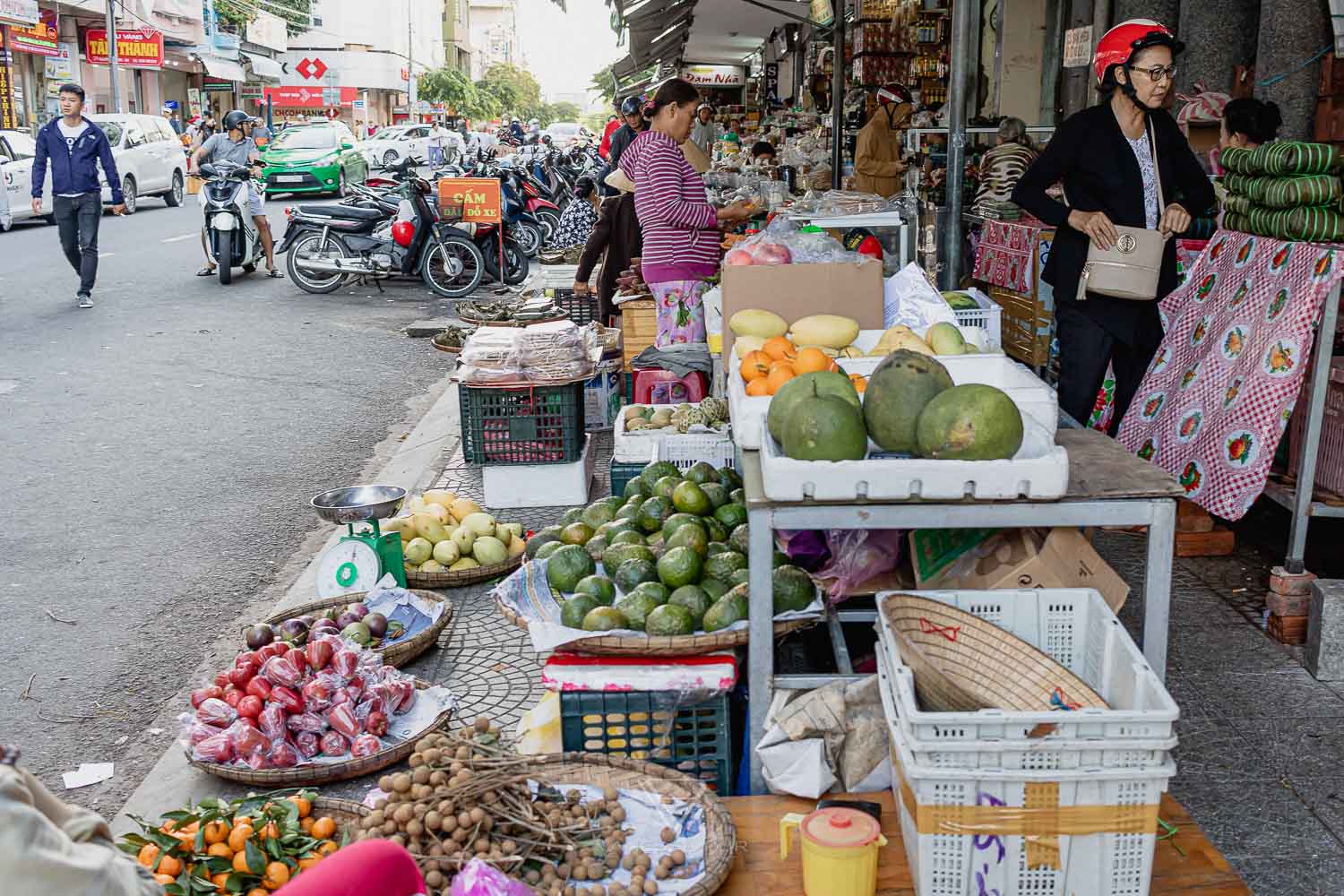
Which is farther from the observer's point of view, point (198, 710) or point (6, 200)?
point (6, 200)

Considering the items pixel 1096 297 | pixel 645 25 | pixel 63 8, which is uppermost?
pixel 63 8

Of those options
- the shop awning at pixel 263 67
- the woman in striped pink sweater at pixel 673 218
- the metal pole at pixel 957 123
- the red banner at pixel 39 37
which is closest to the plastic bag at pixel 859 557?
the woman in striped pink sweater at pixel 673 218

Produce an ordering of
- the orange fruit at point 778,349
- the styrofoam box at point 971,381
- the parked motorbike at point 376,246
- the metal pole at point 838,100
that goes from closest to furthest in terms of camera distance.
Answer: the styrofoam box at point 971,381, the orange fruit at point 778,349, the metal pole at point 838,100, the parked motorbike at point 376,246

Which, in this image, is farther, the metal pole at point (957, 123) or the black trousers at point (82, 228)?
the black trousers at point (82, 228)

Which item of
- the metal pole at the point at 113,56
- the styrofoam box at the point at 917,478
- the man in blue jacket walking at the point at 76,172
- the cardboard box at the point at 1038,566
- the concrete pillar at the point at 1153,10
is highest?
the metal pole at the point at 113,56

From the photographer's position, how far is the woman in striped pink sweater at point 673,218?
619 cm

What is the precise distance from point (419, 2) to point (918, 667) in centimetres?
9812

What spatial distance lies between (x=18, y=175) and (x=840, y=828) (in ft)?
67.6

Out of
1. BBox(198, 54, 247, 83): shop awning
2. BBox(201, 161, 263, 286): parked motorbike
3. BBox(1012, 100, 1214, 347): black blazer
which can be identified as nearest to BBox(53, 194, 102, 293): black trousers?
BBox(201, 161, 263, 286): parked motorbike

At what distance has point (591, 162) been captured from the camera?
25656mm

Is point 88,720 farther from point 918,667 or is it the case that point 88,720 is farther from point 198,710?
point 918,667

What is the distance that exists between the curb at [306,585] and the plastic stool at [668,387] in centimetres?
128

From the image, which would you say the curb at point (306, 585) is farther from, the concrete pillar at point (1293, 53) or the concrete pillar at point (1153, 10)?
the concrete pillar at point (1153, 10)

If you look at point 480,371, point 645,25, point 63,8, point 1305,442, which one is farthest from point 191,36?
point 1305,442
